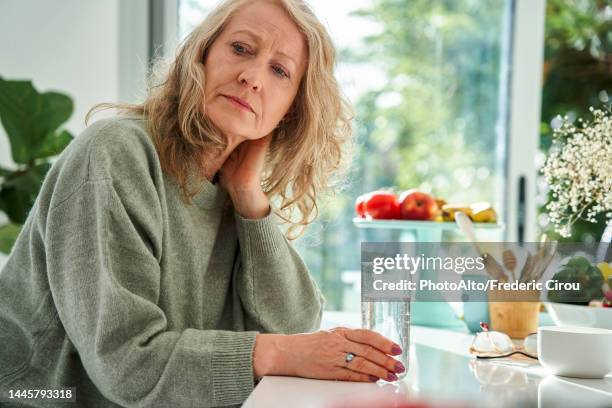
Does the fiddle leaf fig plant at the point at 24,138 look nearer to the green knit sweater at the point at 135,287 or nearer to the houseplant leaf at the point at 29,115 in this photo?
the houseplant leaf at the point at 29,115

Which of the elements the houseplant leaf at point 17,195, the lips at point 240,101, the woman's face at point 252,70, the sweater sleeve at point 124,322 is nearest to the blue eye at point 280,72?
the woman's face at point 252,70

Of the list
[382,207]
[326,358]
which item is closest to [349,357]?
[326,358]

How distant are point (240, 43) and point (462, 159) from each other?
1827mm

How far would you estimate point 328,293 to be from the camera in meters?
3.01

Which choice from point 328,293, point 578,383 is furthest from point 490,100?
point 578,383

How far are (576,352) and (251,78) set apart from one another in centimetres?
72

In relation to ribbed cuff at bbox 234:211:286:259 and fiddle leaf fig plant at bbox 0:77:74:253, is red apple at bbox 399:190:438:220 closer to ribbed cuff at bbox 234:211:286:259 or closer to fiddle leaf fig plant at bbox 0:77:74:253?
ribbed cuff at bbox 234:211:286:259

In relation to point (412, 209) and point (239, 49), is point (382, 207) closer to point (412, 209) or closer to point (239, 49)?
point (412, 209)

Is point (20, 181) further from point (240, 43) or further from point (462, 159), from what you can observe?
point (462, 159)

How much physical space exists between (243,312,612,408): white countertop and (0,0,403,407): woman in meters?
0.05

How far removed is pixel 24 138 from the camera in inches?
84.0

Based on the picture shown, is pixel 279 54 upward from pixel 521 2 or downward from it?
downward

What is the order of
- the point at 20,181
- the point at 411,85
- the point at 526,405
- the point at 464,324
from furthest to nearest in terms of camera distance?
the point at 411,85 < the point at 20,181 < the point at 464,324 < the point at 526,405

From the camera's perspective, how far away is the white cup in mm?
1091
